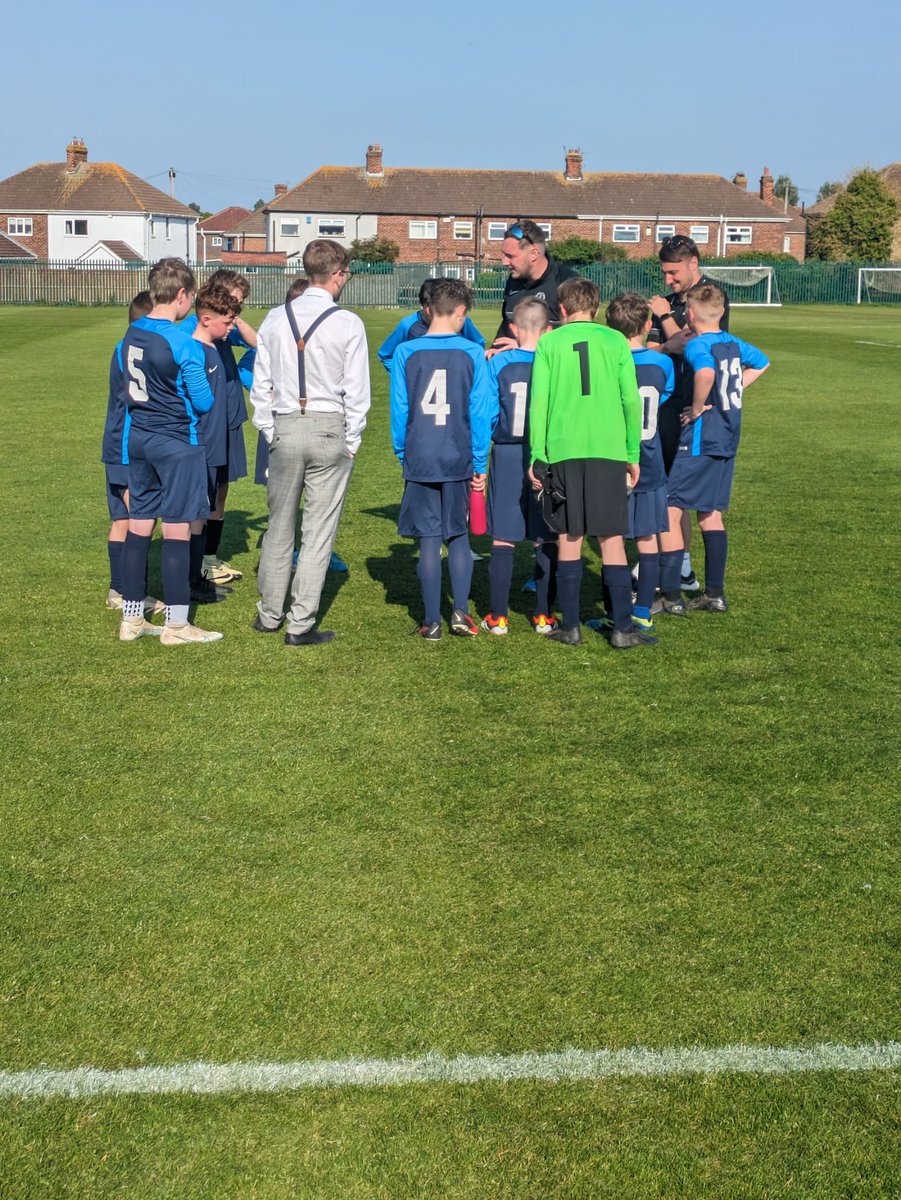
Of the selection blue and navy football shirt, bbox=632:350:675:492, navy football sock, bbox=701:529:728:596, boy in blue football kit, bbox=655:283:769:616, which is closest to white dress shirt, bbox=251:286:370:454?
blue and navy football shirt, bbox=632:350:675:492

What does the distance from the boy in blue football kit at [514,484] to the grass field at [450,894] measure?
0.31 meters

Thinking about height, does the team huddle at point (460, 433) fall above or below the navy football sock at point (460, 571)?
above

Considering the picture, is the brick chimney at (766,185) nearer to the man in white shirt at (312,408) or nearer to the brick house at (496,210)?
the brick house at (496,210)

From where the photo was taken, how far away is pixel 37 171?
262 feet

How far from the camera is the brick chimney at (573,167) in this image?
7962 centimetres

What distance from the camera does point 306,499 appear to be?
6.77m

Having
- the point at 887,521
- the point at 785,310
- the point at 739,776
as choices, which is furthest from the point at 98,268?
the point at 739,776

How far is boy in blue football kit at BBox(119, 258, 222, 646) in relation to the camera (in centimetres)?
649

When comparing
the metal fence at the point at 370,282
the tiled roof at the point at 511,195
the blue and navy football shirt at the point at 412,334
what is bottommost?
the blue and navy football shirt at the point at 412,334

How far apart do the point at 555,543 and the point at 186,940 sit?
12.8 ft

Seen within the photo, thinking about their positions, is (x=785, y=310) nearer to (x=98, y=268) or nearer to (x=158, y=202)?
(x=98, y=268)

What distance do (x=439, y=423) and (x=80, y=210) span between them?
77.9 m

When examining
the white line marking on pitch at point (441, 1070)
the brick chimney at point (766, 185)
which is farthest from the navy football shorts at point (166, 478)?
the brick chimney at point (766, 185)

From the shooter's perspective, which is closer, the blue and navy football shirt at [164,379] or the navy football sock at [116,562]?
the blue and navy football shirt at [164,379]
